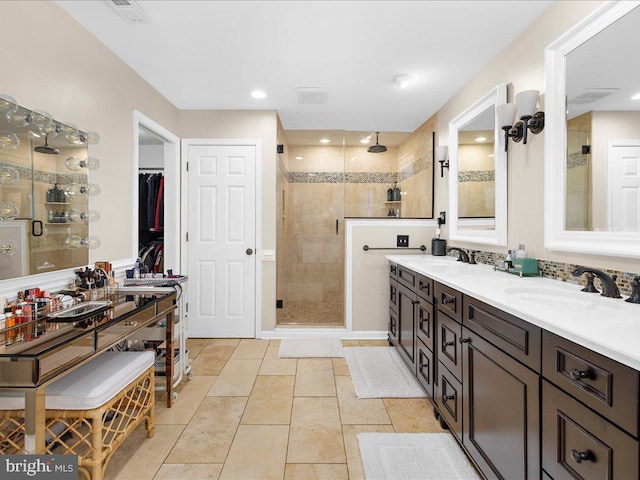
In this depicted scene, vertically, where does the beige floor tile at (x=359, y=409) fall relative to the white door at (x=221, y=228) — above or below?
below

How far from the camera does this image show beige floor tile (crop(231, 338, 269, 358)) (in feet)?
11.0

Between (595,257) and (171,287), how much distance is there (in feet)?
8.22

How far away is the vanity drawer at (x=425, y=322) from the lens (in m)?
2.30

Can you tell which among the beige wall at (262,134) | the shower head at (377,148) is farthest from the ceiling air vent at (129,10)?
the shower head at (377,148)

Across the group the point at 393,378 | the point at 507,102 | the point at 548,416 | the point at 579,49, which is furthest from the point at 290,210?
the point at 548,416

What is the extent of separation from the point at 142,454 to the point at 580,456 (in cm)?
201

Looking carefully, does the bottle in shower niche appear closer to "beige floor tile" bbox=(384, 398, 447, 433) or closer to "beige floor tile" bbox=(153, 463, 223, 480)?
"beige floor tile" bbox=(384, 398, 447, 433)

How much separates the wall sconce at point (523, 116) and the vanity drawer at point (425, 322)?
1234mm

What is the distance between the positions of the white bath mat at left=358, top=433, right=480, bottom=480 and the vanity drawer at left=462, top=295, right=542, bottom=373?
28.8 inches

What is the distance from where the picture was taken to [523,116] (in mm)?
2072

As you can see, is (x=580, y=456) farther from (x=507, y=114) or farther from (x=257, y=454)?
(x=507, y=114)

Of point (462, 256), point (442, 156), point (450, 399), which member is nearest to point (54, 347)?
point (450, 399)

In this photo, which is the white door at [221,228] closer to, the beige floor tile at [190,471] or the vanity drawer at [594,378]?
the beige floor tile at [190,471]

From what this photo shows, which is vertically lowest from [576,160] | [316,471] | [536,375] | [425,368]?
[316,471]
